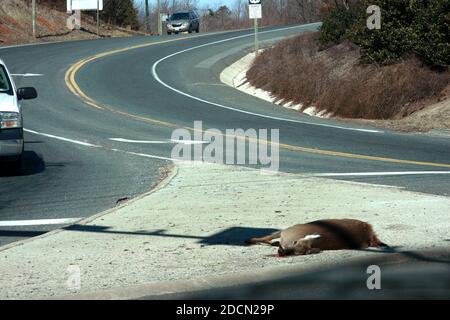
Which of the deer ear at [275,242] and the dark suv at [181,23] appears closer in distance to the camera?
the deer ear at [275,242]

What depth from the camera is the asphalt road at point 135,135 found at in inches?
536

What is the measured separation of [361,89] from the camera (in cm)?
2698

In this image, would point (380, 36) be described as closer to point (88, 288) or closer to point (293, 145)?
point (293, 145)

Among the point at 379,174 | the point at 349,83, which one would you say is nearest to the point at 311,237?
the point at 379,174

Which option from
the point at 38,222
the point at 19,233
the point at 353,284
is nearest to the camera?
the point at 353,284

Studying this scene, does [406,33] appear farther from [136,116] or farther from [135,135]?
[135,135]

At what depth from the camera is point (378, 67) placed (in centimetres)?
2817

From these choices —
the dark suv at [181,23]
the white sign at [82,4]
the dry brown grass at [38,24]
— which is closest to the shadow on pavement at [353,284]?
the dry brown grass at [38,24]

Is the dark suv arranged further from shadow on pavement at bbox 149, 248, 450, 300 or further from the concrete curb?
shadow on pavement at bbox 149, 248, 450, 300

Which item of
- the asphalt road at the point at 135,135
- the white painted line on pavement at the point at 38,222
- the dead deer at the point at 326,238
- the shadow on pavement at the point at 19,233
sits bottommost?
the asphalt road at the point at 135,135

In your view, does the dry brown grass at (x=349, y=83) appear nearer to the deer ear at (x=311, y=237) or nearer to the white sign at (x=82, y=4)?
the deer ear at (x=311, y=237)

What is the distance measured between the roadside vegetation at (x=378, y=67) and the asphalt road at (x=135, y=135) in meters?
1.58

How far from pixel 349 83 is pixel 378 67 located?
1218 mm
